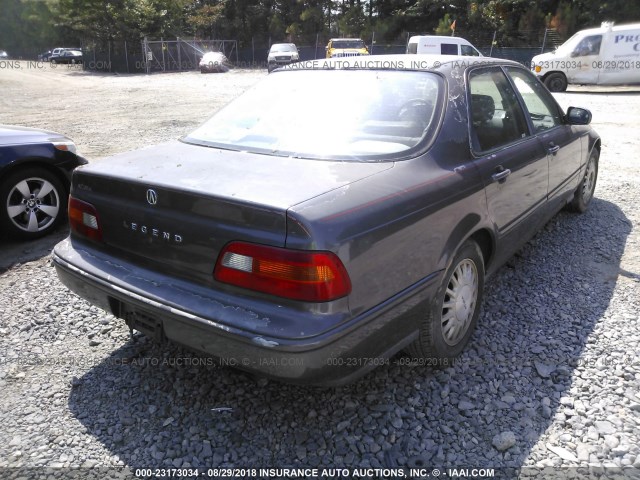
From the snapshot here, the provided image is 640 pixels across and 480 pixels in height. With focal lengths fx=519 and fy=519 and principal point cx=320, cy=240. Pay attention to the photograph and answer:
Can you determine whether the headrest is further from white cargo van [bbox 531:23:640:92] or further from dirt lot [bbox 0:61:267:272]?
white cargo van [bbox 531:23:640:92]

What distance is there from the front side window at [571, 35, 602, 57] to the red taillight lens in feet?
61.7

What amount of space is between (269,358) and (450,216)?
Answer: 1.19 m

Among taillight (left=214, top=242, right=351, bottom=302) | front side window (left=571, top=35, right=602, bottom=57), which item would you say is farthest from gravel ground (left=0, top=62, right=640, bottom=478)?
front side window (left=571, top=35, right=602, bottom=57)

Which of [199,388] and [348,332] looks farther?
[199,388]

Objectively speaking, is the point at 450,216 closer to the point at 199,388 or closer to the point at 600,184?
the point at 199,388

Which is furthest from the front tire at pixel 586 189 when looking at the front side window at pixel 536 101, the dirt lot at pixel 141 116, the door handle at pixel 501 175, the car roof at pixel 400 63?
the door handle at pixel 501 175

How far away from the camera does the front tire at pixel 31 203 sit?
15.2 ft

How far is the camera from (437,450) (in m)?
2.34

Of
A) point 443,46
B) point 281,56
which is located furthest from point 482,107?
point 281,56

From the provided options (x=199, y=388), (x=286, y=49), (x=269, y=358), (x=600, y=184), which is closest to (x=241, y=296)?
(x=269, y=358)

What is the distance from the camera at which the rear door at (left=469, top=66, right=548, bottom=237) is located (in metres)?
3.03

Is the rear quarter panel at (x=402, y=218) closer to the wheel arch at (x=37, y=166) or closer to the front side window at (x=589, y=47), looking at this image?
the wheel arch at (x=37, y=166)

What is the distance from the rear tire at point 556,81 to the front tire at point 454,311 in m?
17.5

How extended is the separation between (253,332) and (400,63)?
2031mm
